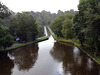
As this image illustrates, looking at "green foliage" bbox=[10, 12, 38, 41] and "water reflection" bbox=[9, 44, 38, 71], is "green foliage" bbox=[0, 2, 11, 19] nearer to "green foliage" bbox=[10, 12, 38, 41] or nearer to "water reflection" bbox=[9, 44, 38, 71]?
"green foliage" bbox=[10, 12, 38, 41]

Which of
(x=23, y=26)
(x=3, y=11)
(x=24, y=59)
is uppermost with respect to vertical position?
(x=3, y=11)

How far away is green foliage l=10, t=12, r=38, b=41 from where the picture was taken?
29186 mm

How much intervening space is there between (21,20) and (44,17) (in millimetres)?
56472

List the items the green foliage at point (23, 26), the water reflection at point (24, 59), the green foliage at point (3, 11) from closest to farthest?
the water reflection at point (24, 59) → the green foliage at point (3, 11) → the green foliage at point (23, 26)

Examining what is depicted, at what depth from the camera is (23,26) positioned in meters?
30.0

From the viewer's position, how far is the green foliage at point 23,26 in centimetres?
2919

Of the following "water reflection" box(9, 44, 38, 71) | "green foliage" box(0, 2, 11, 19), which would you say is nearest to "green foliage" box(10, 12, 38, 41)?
"green foliage" box(0, 2, 11, 19)

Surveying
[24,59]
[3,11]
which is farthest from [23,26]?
[24,59]

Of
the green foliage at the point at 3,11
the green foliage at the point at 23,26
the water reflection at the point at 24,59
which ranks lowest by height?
the water reflection at the point at 24,59

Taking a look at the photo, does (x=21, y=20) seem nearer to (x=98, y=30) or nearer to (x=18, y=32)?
A: (x=18, y=32)

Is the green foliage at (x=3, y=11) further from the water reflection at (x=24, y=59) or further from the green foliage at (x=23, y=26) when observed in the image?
the water reflection at (x=24, y=59)

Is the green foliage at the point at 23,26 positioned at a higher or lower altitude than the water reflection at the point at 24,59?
higher

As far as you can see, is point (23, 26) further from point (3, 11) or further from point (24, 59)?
point (24, 59)

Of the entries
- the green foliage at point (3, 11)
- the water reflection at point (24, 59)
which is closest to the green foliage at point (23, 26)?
the green foliage at point (3, 11)
